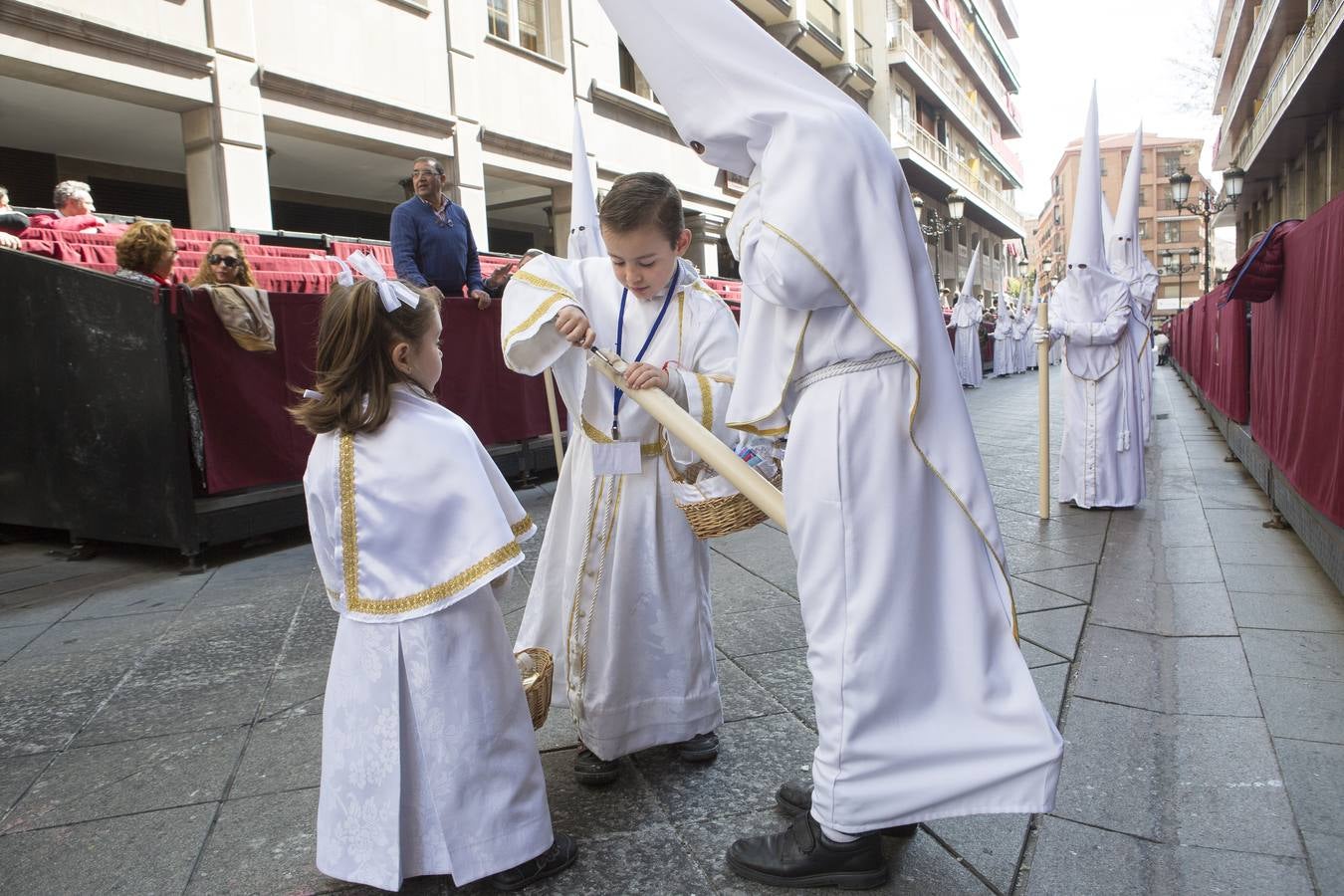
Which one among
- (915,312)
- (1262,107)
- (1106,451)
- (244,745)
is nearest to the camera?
(915,312)

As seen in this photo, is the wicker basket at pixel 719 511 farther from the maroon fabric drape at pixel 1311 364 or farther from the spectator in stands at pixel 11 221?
the spectator in stands at pixel 11 221

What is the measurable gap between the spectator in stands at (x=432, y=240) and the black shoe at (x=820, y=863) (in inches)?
203

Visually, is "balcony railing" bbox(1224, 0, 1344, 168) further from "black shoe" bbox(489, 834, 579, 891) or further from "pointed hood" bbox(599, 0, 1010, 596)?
"black shoe" bbox(489, 834, 579, 891)

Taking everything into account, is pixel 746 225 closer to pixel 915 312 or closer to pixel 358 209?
pixel 915 312

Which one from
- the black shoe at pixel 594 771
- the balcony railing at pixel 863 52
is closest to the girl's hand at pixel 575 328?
the black shoe at pixel 594 771

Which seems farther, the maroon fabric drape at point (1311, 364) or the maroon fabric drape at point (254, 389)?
the maroon fabric drape at point (254, 389)

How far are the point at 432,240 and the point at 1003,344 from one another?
2447 centimetres

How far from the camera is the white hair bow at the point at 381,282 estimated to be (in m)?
1.97

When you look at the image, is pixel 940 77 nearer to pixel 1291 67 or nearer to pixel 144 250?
pixel 1291 67

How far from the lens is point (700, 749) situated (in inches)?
101

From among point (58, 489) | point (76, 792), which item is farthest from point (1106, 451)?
point (58, 489)

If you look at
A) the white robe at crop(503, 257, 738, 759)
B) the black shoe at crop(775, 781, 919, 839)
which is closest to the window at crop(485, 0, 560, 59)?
the white robe at crop(503, 257, 738, 759)

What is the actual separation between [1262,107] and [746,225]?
94.7ft

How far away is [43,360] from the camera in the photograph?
17.3 ft
